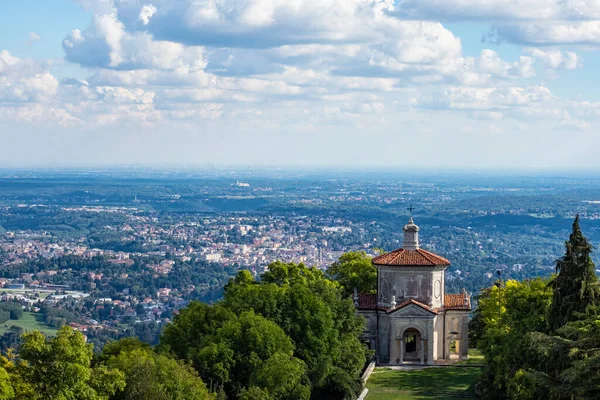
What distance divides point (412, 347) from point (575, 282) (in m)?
19.9

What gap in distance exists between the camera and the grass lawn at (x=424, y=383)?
1934 inches

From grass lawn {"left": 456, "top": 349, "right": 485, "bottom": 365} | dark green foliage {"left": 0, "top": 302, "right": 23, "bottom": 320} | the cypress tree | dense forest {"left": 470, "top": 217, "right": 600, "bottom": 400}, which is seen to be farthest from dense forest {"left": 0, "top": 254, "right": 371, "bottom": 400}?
dark green foliage {"left": 0, "top": 302, "right": 23, "bottom": 320}

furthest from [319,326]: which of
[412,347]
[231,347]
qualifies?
[412,347]

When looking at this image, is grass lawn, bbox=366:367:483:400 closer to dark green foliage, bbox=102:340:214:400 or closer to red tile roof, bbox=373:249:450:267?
red tile roof, bbox=373:249:450:267

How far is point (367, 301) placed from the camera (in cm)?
5903

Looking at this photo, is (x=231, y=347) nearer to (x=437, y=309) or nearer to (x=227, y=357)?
(x=227, y=357)

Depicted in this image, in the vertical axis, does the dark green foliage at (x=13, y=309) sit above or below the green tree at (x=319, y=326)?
below

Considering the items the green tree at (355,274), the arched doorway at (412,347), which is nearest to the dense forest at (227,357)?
the arched doorway at (412,347)

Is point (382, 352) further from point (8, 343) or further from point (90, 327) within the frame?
point (90, 327)

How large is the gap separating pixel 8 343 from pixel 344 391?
74470 mm

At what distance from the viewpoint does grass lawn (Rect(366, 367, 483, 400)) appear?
49125mm

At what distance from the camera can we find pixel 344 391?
160 ft

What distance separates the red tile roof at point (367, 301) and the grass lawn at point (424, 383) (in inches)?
150

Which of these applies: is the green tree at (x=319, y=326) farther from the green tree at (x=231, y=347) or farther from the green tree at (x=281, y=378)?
the green tree at (x=281, y=378)
